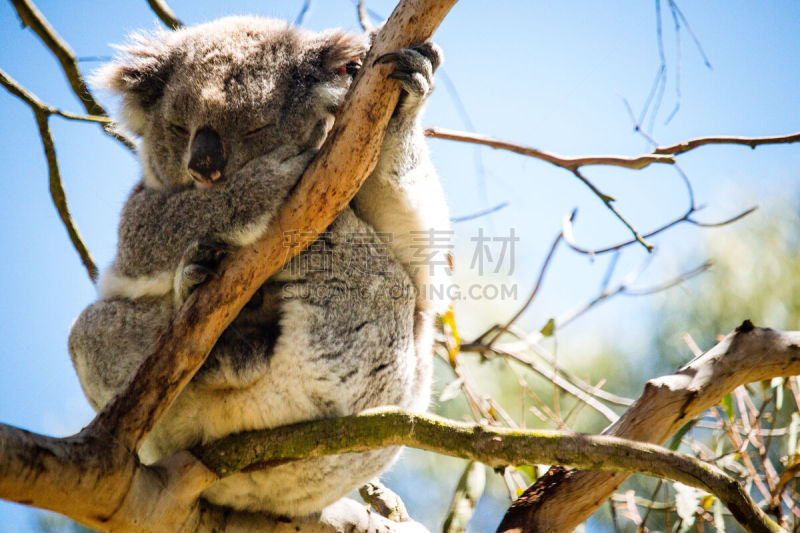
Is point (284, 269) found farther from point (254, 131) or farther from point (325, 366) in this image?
point (254, 131)

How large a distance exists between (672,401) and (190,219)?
207cm

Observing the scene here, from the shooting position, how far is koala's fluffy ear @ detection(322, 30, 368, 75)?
2.90 meters

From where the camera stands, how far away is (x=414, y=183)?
276 centimetres

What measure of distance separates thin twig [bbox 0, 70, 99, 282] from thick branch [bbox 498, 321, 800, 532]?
2.61 m

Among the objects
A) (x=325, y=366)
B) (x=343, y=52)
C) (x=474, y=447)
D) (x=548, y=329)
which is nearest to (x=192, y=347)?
(x=325, y=366)

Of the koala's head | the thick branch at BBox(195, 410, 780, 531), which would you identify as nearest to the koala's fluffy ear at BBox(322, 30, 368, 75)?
the koala's head

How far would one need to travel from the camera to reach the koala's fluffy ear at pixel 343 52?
9.53ft

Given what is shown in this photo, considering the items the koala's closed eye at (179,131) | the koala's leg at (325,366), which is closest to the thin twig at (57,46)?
the koala's closed eye at (179,131)

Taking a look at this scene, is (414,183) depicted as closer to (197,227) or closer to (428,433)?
(197,227)

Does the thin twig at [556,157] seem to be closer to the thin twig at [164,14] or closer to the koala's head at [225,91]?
the koala's head at [225,91]

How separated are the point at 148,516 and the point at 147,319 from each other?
2.71ft

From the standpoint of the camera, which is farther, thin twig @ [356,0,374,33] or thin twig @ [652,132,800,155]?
thin twig @ [356,0,374,33]

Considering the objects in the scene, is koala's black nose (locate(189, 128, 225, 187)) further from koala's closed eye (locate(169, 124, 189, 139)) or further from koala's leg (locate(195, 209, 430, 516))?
koala's leg (locate(195, 209, 430, 516))

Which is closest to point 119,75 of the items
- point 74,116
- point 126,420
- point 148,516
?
point 74,116
